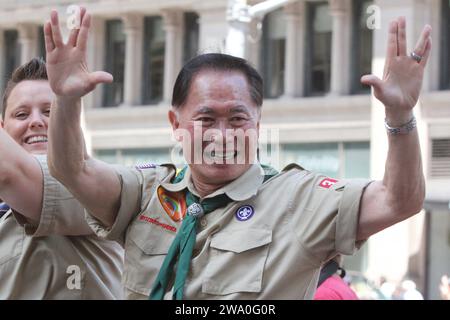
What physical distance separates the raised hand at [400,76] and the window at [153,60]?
21994mm

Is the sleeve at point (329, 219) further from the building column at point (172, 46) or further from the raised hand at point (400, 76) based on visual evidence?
the building column at point (172, 46)

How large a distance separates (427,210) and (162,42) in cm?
773

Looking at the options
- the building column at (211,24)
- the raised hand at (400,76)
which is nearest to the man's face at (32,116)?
A: the raised hand at (400,76)

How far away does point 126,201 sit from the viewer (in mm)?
3258

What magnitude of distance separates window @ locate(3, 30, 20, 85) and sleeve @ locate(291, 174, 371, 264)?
24147 millimetres

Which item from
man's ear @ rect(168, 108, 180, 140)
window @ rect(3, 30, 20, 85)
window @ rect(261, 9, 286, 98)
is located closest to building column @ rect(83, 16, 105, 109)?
window @ rect(3, 30, 20, 85)

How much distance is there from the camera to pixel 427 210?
20.6 metres

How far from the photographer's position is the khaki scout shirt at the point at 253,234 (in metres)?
2.95

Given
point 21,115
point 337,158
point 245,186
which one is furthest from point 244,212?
point 337,158

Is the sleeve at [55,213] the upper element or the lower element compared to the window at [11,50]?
lower

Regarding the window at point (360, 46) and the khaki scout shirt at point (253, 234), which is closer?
the khaki scout shirt at point (253, 234)

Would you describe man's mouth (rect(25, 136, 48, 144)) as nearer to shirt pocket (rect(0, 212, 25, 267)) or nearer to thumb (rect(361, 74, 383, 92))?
shirt pocket (rect(0, 212, 25, 267))

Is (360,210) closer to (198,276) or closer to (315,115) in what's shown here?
(198,276)

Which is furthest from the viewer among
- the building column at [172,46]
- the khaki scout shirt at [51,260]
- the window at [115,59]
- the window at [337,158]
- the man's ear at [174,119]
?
the window at [115,59]
